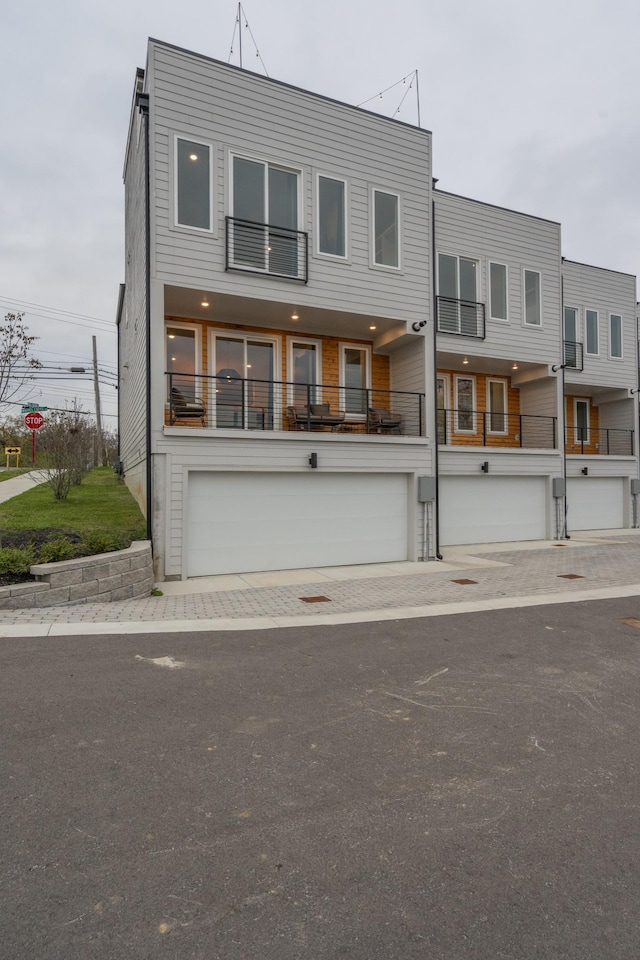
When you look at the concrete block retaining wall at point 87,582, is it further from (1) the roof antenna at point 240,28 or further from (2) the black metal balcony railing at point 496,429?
(1) the roof antenna at point 240,28

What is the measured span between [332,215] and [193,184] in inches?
124

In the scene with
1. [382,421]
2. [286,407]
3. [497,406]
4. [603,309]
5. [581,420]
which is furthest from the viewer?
[581,420]

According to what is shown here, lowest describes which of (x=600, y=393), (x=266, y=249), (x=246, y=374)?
(x=246, y=374)

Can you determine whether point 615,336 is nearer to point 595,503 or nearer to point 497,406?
point 497,406

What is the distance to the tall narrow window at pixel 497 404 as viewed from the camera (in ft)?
54.1

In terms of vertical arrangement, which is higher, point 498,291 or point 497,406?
point 498,291

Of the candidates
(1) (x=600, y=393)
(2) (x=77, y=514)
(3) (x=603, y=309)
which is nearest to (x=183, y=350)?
(2) (x=77, y=514)

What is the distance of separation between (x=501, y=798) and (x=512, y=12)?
20.6m

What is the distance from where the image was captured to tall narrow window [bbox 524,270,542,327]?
15648 mm

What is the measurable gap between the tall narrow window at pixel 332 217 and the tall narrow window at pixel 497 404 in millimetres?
7450

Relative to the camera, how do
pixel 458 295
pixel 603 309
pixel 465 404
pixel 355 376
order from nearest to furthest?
pixel 355 376, pixel 458 295, pixel 465 404, pixel 603 309

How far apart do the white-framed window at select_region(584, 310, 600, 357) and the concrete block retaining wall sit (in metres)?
16.8

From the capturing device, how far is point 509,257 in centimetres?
1537

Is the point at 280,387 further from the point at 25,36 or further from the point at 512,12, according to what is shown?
the point at 512,12
